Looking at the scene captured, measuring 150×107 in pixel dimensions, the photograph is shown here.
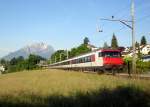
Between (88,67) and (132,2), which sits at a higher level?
(132,2)

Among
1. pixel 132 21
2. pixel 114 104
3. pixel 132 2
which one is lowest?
pixel 114 104

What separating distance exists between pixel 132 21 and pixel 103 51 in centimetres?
727

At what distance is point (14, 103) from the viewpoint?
10656 mm

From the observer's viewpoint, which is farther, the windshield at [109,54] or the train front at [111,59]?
the windshield at [109,54]

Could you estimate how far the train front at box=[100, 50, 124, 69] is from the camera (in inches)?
1359

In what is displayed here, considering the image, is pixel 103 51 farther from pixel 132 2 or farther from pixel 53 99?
pixel 53 99

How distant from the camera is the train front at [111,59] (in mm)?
34531

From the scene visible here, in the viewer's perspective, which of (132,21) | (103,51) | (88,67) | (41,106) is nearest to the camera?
(41,106)

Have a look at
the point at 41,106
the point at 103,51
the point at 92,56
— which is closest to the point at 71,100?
the point at 41,106

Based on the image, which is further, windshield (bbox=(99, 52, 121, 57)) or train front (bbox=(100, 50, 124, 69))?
windshield (bbox=(99, 52, 121, 57))

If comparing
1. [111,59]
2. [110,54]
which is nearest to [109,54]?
[110,54]

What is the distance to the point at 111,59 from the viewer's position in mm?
34938

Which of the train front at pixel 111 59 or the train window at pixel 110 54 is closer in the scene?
the train front at pixel 111 59

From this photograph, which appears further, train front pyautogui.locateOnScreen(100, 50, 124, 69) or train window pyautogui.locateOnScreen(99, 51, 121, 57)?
train window pyautogui.locateOnScreen(99, 51, 121, 57)
